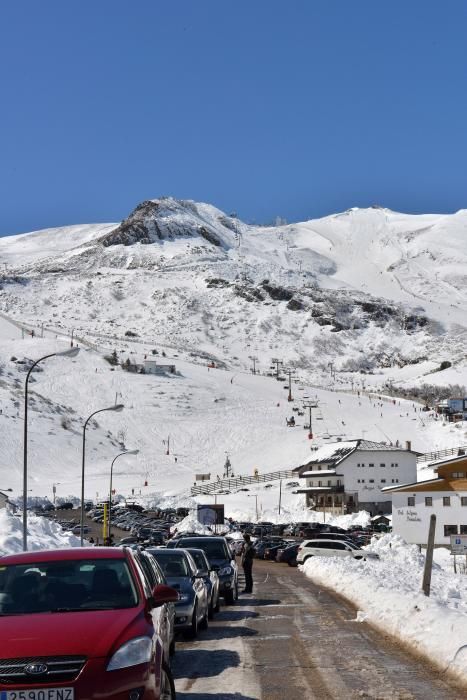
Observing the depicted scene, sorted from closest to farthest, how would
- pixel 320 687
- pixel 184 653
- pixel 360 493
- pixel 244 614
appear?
pixel 320 687 → pixel 184 653 → pixel 244 614 → pixel 360 493

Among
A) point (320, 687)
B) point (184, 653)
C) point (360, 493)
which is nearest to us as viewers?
point (320, 687)

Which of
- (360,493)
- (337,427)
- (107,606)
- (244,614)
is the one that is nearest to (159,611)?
(107,606)

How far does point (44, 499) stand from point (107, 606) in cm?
9349

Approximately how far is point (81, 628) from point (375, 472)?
90.9 m

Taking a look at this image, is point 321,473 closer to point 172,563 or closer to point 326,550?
point 326,550

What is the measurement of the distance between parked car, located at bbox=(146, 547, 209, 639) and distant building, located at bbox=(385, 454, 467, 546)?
5093 cm

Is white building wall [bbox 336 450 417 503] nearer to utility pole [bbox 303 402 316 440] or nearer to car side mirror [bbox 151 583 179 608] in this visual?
utility pole [bbox 303 402 316 440]

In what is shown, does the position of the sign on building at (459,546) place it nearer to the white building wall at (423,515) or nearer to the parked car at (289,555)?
the parked car at (289,555)

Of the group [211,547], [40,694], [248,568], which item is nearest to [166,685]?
[40,694]

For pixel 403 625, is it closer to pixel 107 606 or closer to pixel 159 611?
pixel 159 611

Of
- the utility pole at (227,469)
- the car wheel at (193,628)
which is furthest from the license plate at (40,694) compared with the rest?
the utility pole at (227,469)

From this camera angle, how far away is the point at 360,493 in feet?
319

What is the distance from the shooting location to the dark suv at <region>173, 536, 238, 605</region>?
24.4 m

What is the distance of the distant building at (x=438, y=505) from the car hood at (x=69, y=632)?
6054 cm
